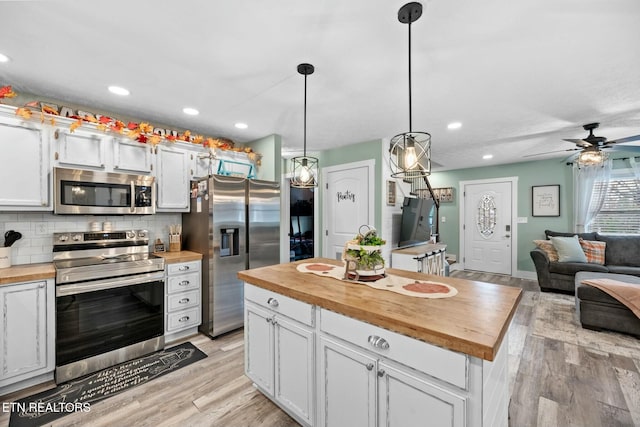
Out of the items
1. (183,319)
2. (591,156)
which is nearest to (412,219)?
(591,156)

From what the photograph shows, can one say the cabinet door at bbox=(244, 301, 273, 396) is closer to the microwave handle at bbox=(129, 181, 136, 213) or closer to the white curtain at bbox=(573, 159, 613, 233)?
the microwave handle at bbox=(129, 181, 136, 213)

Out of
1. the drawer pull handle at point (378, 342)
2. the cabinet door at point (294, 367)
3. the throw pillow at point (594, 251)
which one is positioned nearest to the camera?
the drawer pull handle at point (378, 342)

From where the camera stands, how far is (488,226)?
6023mm

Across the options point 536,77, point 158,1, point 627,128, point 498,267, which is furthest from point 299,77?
point 498,267

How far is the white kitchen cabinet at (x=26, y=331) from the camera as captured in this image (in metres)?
1.97

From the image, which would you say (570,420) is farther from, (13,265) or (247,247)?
(13,265)

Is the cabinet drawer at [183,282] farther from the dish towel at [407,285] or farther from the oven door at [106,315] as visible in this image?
the dish towel at [407,285]

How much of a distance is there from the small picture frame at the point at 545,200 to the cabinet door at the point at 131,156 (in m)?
6.83

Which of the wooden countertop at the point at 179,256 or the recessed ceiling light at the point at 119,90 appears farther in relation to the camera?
the wooden countertop at the point at 179,256

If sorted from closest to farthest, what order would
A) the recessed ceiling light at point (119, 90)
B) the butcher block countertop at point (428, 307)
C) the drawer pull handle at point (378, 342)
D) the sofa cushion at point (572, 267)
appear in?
the butcher block countertop at point (428, 307)
the drawer pull handle at point (378, 342)
the recessed ceiling light at point (119, 90)
the sofa cushion at point (572, 267)

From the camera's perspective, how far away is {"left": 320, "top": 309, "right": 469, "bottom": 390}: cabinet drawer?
1.03 meters

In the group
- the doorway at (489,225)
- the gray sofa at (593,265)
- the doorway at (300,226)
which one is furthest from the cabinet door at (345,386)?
the doorway at (489,225)

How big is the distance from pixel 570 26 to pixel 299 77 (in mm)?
1759

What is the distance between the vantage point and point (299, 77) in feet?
7.11
